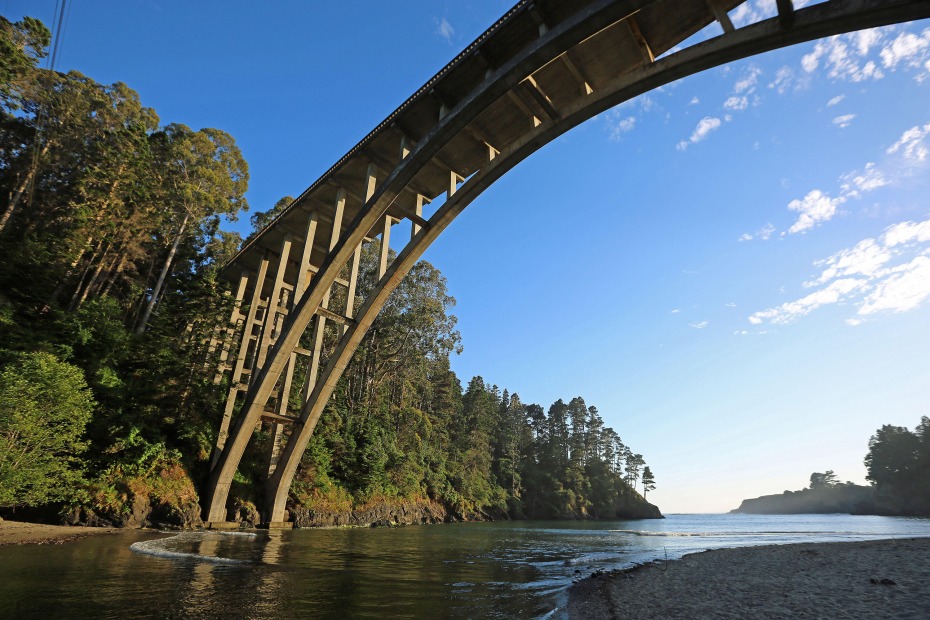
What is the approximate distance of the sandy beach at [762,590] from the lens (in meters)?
5.60

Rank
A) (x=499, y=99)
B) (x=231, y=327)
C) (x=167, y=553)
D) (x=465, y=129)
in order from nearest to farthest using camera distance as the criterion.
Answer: (x=167, y=553)
(x=499, y=99)
(x=465, y=129)
(x=231, y=327)

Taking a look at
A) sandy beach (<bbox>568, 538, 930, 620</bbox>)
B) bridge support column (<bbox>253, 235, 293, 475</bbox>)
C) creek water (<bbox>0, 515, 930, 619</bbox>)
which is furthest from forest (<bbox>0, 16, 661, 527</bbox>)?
sandy beach (<bbox>568, 538, 930, 620</bbox>)

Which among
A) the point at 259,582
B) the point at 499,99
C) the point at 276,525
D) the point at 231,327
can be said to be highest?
the point at 499,99

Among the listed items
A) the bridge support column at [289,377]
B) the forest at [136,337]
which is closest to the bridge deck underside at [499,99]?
the bridge support column at [289,377]

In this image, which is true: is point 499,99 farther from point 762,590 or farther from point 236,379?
point 236,379

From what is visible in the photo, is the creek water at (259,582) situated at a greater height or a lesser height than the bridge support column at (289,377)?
lesser

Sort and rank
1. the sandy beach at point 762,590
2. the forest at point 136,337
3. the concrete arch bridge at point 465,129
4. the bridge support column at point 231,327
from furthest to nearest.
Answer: the bridge support column at point 231,327
the forest at point 136,337
the concrete arch bridge at point 465,129
the sandy beach at point 762,590

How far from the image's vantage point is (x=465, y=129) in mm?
13805

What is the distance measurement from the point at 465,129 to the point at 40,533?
15.3 m

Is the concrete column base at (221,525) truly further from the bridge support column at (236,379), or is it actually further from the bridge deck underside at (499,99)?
the bridge deck underside at (499,99)

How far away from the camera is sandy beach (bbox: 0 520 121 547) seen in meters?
9.01

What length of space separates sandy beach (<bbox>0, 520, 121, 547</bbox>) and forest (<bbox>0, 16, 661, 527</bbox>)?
64 centimetres

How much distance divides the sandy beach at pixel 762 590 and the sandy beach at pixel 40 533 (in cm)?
1092

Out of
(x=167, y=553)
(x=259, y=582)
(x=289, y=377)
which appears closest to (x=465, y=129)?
(x=289, y=377)
